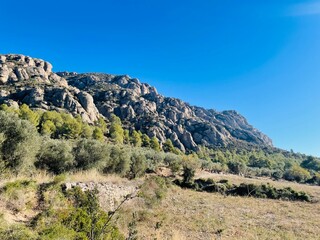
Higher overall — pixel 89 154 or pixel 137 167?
pixel 89 154

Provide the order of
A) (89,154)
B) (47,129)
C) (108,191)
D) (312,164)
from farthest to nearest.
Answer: (312,164) < (47,129) < (89,154) < (108,191)

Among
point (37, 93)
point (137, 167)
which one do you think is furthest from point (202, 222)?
point (37, 93)

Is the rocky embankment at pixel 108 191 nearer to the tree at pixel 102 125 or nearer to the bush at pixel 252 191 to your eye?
the bush at pixel 252 191

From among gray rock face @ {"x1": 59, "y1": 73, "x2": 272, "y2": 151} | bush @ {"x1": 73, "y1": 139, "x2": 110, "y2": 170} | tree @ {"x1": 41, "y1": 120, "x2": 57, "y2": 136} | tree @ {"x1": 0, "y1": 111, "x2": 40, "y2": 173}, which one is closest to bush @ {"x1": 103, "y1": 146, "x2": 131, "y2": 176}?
bush @ {"x1": 73, "y1": 139, "x2": 110, "y2": 170}

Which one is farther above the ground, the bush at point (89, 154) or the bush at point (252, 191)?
the bush at point (89, 154)

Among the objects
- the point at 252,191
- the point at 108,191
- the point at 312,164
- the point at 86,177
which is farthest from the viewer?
the point at 312,164

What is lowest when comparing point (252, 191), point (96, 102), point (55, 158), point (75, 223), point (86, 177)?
point (75, 223)

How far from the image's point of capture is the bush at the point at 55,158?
64.2 feet

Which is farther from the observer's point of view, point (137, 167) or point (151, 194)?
point (137, 167)

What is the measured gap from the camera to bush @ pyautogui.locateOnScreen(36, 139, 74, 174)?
19562 millimetres

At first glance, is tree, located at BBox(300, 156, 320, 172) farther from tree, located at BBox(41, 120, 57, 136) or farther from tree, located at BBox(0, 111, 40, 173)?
tree, located at BBox(0, 111, 40, 173)

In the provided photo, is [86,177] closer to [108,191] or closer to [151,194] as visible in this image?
[108,191]

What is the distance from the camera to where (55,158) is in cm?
2020

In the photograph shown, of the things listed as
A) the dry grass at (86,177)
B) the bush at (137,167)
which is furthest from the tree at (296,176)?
the dry grass at (86,177)
